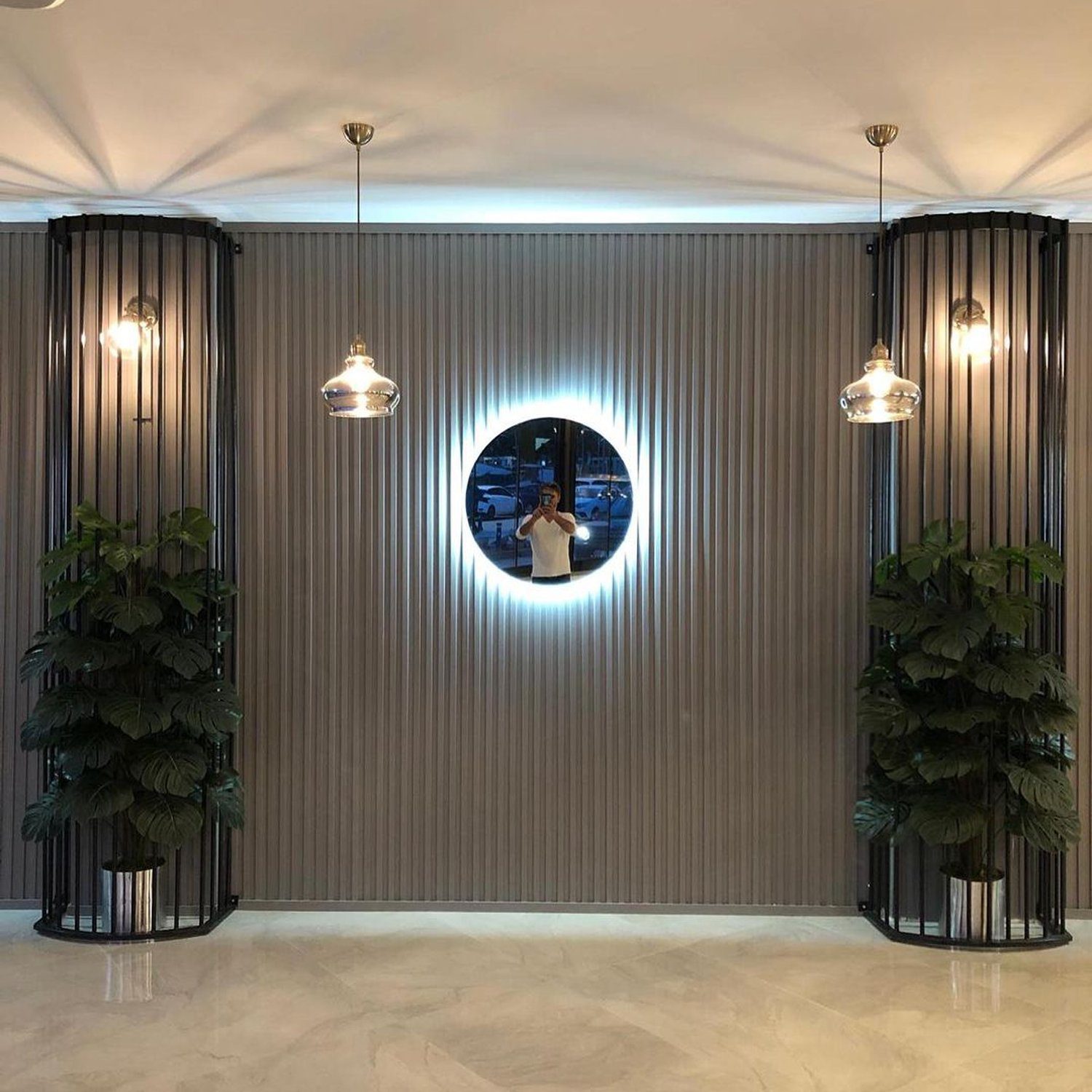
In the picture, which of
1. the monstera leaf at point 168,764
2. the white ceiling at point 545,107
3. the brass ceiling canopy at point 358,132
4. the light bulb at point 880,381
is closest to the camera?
the white ceiling at point 545,107

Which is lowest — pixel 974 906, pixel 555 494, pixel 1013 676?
pixel 974 906

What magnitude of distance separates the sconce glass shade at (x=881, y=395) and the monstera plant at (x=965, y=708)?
3.02 feet

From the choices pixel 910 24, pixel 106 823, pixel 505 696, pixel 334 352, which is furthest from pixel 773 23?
pixel 106 823

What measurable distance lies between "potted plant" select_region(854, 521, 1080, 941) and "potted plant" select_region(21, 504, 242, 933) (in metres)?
2.64

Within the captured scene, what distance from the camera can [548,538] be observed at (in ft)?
17.1

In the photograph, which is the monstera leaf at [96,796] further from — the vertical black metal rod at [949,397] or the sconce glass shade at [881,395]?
the vertical black metal rod at [949,397]

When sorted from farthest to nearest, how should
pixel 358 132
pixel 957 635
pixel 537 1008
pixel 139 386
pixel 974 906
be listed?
pixel 139 386, pixel 974 906, pixel 957 635, pixel 537 1008, pixel 358 132

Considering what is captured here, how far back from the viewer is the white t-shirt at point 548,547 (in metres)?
5.21

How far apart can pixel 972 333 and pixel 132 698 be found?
146 inches

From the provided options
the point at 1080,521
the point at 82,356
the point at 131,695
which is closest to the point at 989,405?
the point at 1080,521

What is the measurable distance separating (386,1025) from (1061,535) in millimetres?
3318

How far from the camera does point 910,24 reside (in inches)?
127

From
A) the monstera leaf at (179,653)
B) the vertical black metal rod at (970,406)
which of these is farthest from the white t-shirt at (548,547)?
the vertical black metal rod at (970,406)

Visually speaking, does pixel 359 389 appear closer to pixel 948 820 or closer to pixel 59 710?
pixel 59 710
